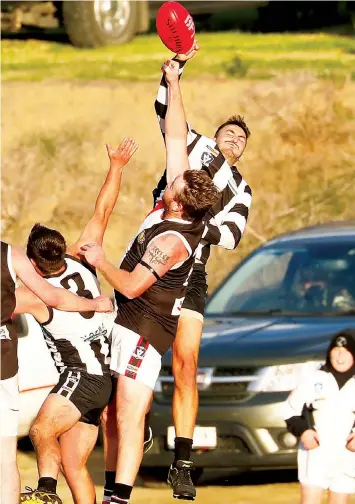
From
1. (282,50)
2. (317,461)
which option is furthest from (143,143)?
(317,461)

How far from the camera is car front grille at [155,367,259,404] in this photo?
13.9m

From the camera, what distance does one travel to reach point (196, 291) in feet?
34.7

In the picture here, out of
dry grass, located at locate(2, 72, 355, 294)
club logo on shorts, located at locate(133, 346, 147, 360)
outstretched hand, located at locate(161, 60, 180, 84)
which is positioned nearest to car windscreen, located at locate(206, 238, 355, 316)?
club logo on shorts, located at locate(133, 346, 147, 360)

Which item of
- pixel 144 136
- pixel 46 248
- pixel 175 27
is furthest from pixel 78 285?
pixel 144 136

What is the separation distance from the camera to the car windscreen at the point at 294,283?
14641mm

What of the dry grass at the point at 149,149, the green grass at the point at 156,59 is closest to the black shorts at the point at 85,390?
the dry grass at the point at 149,149

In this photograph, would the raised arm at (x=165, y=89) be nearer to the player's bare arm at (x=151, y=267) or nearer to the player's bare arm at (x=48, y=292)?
the player's bare arm at (x=151, y=267)

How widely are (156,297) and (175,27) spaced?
1644 mm

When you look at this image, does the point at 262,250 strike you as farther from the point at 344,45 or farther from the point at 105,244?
the point at 344,45

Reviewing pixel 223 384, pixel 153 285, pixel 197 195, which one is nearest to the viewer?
pixel 197 195

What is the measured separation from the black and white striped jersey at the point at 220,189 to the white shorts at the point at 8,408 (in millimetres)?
1591

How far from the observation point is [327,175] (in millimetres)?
26078

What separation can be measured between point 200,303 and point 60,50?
1862cm

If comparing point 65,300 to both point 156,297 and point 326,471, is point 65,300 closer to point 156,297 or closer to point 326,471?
point 156,297
